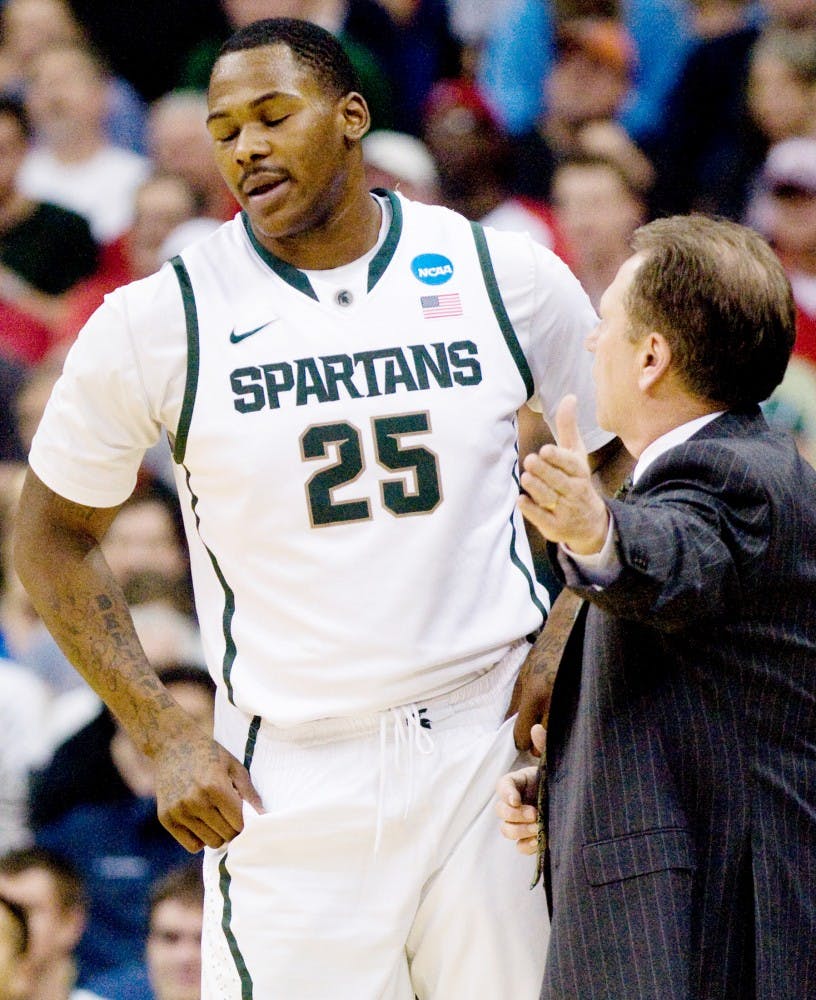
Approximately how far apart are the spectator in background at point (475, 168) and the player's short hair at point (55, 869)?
8.06 ft

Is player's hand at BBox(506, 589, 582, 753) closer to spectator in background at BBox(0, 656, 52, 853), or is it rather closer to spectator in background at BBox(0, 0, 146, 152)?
spectator in background at BBox(0, 656, 52, 853)

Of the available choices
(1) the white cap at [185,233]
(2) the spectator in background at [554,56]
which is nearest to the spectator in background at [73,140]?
(1) the white cap at [185,233]

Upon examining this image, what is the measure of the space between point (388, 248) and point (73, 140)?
3.29 m

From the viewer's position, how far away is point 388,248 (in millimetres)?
2822

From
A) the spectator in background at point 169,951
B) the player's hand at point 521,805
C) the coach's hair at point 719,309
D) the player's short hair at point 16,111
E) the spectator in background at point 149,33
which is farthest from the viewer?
the spectator in background at point 149,33

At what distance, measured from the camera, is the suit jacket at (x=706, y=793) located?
2236 millimetres

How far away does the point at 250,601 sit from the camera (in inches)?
106

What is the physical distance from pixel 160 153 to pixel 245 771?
3.46 meters

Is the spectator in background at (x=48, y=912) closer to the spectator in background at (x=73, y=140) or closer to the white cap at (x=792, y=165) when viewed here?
the spectator in background at (x=73, y=140)

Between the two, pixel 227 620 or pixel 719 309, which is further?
pixel 227 620

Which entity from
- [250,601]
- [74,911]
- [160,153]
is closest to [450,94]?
[160,153]

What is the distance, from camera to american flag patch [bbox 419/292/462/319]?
2.74 m

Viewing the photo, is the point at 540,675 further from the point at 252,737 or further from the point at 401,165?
the point at 401,165

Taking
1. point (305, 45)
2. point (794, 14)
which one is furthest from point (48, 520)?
point (794, 14)
